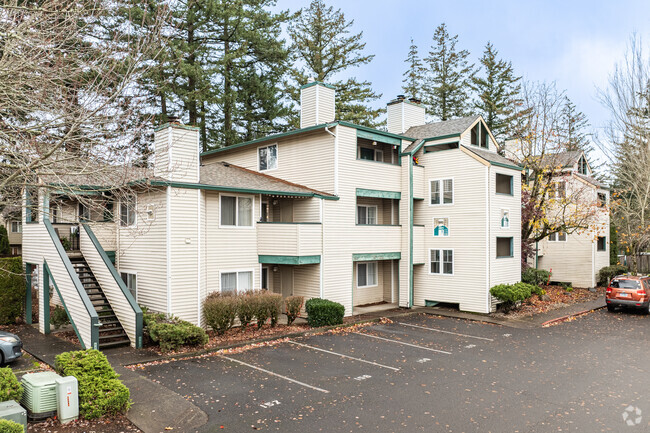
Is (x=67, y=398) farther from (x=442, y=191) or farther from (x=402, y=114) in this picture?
(x=402, y=114)

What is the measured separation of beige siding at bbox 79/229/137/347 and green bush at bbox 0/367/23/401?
5832 millimetres

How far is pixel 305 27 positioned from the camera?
38875 mm

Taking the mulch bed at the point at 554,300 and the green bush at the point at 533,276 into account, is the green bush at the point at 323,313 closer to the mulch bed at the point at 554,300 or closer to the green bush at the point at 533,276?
the mulch bed at the point at 554,300

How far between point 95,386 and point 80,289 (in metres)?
6.30

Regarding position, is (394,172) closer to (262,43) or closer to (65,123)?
(262,43)

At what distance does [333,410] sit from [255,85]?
86.3 ft

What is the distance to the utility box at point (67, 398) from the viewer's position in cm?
834

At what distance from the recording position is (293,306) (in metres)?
17.7

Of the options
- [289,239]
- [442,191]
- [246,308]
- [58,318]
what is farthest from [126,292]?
[442,191]

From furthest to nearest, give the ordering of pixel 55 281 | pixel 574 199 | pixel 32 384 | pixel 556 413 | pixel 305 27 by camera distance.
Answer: pixel 305 27 < pixel 574 199 < pixel 55 281 < pixel 556 413 < pixel 32 384

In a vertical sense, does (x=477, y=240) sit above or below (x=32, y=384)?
above

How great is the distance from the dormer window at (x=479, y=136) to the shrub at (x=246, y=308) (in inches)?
567

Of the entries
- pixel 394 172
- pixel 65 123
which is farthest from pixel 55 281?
pixel 394 172

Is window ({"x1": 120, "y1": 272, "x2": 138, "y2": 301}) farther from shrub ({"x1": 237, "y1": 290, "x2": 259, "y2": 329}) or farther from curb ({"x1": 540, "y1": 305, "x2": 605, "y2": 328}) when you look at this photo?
curb ({"x1": 540, "y1": 305, "x2": 605, "y2": 328})
